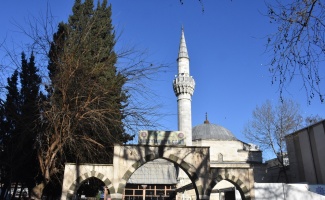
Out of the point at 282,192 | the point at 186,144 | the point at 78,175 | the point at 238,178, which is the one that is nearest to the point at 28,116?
the point at 78,175

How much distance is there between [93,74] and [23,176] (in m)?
7.85

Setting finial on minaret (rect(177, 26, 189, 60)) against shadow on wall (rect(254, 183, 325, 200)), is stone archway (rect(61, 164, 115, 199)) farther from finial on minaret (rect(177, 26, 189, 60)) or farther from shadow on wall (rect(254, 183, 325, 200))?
finial on minaret (rect(177, 26, 189, 60))

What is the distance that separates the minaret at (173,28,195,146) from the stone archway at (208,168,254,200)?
48.6ft

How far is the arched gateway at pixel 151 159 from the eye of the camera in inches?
527

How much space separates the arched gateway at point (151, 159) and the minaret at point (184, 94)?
48.1ft

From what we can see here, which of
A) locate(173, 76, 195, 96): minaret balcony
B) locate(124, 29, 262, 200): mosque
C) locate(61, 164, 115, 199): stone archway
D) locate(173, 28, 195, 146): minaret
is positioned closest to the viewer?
locate(61, 164, 115, 199): stone archway

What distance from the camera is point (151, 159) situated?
14.3 metres

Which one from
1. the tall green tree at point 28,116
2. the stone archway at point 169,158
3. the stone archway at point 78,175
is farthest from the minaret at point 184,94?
the tall green tree at point 28,116

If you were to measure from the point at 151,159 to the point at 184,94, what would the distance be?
1715 cm

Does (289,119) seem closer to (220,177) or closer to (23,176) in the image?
(220,177)

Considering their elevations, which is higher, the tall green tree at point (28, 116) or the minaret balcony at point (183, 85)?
the minaret balcony at point (183, 85)

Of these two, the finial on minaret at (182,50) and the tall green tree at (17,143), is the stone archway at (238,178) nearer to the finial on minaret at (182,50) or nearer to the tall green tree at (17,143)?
the tall green tree at (17,143)

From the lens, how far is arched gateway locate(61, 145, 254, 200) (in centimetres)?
1338

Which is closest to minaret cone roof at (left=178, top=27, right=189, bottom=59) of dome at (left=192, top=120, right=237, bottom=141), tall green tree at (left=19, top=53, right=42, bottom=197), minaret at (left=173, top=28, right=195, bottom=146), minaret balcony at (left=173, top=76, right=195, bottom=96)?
minaret at (left=173, top=28, right=195, bottom=146)
